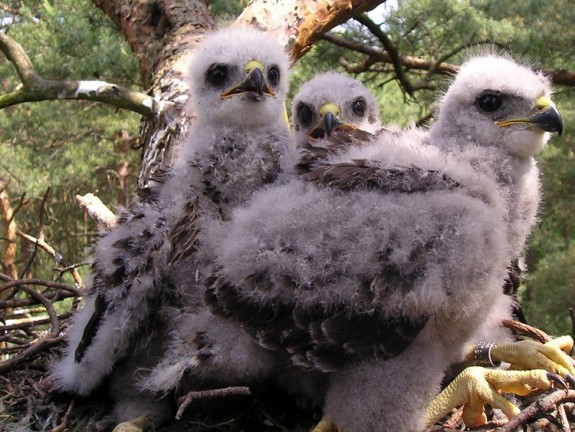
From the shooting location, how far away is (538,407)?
5.69 feet

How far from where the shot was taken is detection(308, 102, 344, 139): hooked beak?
294cm

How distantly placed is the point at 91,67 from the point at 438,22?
9.48 feet

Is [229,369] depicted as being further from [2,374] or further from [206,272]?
[2,374]

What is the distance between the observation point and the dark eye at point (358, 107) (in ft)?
10.6

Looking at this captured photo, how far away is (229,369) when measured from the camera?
182cm

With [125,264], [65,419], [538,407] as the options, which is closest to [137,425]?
[65,419]

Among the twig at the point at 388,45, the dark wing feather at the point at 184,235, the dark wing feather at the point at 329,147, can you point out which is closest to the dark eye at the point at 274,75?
the dark wing feather at the point at 329,147

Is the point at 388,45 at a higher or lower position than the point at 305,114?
lower

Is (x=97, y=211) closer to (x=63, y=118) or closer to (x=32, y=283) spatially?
(x=32, y=283)

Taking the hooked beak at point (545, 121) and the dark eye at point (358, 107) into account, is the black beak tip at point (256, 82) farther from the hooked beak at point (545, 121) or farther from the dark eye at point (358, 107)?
the dark eye at point (358, 107)

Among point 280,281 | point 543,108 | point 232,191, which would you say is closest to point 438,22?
point 543,108

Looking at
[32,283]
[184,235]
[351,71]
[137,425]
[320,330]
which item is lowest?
[351,71]

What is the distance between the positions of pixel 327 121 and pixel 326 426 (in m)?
1.56

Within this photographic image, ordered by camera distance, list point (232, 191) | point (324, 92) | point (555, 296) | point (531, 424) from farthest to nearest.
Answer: point (555, 296) < point (324, 92) < point (232, 191) < point (531, 424)
